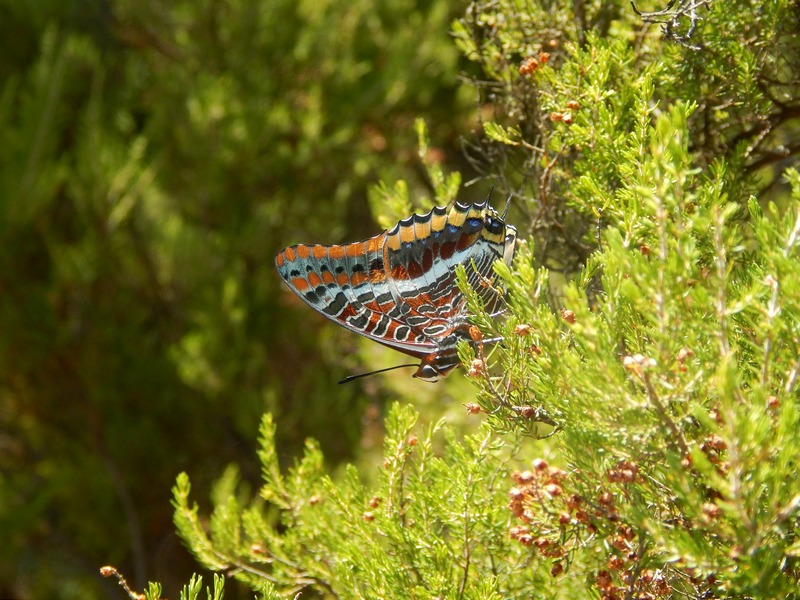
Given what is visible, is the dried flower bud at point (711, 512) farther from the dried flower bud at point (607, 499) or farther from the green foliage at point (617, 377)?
the dried flower bud at point (607, 499)

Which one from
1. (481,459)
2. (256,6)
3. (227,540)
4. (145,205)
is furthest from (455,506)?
(256,6)

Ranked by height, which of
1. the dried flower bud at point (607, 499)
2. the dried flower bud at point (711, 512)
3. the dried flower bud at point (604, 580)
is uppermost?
the dried flower bud at point (607, 499)

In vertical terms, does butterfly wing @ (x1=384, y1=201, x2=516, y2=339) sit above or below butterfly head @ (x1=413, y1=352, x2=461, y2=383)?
above

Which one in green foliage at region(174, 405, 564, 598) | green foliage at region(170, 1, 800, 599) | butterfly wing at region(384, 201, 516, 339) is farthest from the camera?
butterfly wing at region(384, 201, 516, 339)

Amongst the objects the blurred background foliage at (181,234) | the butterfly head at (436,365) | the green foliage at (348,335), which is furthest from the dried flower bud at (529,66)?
the blurred background foliage at (181,234)

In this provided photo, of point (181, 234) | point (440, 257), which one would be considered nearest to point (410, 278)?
point (440, 257)

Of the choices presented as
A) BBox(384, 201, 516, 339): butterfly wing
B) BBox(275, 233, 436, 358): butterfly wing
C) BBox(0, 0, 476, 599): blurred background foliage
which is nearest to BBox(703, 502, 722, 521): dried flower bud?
BBox(384, 201, 516, 339): butterfly wing

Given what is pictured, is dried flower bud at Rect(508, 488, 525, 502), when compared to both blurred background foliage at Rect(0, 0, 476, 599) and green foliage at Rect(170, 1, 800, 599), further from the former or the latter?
blurred background foliage at Rect(0, 0, 476, 599)

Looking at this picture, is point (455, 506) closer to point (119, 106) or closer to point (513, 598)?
point (513, 598)
